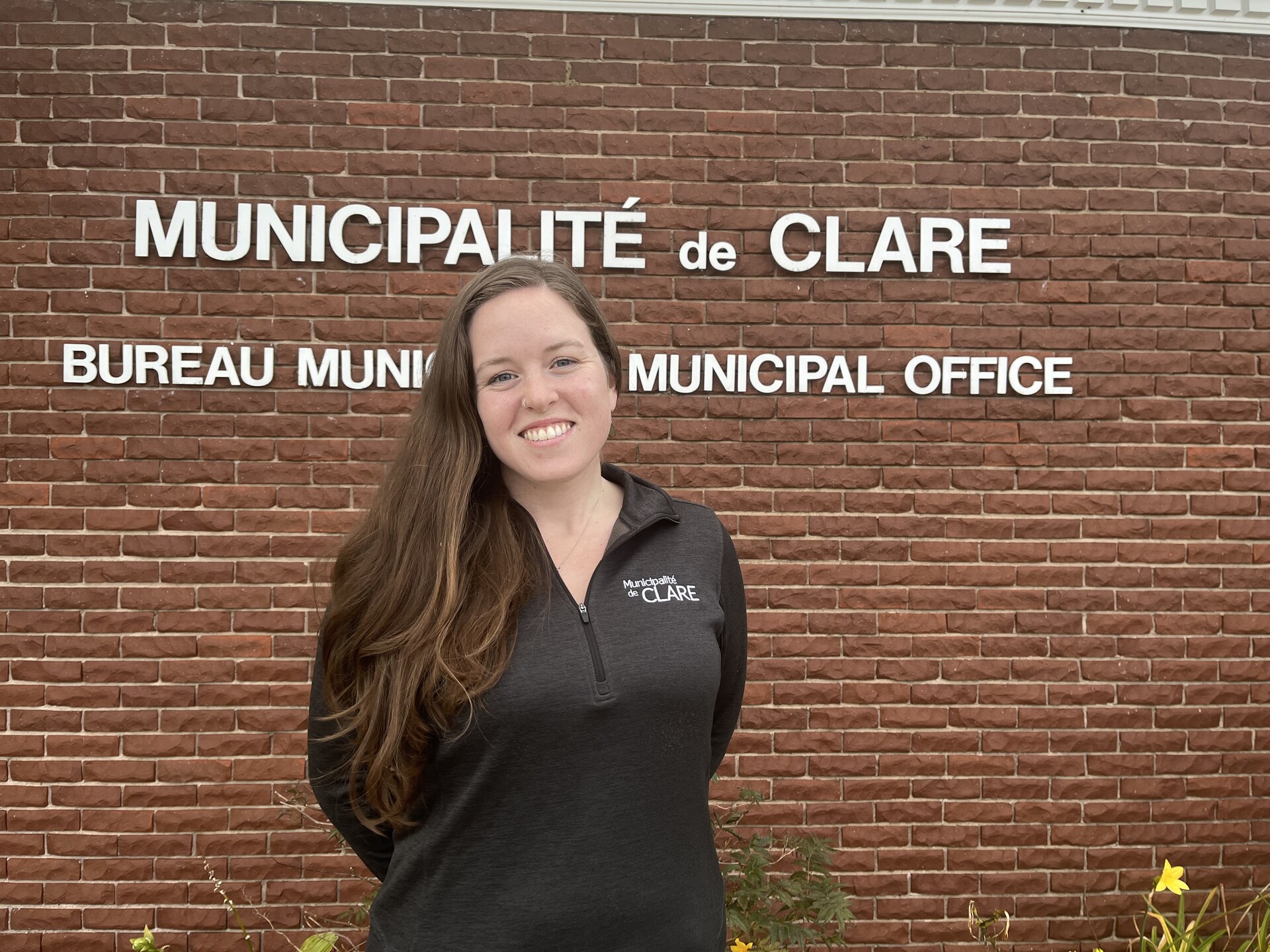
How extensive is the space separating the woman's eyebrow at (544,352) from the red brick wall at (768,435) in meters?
2.05

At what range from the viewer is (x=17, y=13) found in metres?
3.56

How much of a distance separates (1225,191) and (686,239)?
224 cm

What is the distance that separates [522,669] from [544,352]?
21.4 inches

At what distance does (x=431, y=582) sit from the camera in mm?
1587

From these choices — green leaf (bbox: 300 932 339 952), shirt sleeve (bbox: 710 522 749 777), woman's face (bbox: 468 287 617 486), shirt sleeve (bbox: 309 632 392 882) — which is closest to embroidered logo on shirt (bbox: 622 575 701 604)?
shirt sleeve (bbox: 710 522 749 777)

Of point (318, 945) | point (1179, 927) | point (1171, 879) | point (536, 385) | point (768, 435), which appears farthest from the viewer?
point (768, 435)

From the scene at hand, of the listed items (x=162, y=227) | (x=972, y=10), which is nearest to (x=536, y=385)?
(x=162, y=227)

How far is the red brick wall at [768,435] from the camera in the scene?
11.7 feet

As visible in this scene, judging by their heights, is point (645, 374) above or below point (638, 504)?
above

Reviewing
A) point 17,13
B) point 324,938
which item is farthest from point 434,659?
point 17,13

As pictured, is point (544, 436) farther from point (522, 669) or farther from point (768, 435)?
point (768, 435)

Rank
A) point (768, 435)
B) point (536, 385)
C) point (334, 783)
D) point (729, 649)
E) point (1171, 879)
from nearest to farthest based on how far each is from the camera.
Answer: point (536, 385)
point (334, 783)
point (729, 649)
point (1171, 879)
point (768, 435)

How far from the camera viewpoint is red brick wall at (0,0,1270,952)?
355cm

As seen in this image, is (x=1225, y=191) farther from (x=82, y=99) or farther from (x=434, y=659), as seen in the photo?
(x=82, y=99)
